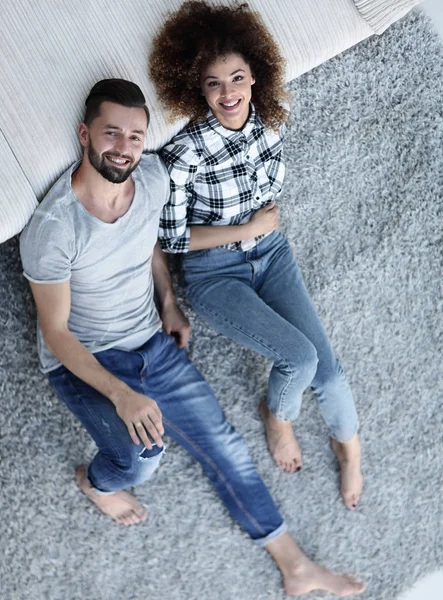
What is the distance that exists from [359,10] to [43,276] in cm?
109

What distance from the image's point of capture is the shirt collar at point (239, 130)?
174 centimetres

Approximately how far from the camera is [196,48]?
5.56 ft

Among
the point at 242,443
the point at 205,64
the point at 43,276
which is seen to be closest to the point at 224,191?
the point at 205,64

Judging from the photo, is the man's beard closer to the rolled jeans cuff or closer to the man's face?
the man's face

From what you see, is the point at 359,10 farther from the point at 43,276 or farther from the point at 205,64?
the point at 43,276

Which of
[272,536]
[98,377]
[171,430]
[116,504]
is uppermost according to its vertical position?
[98,377]

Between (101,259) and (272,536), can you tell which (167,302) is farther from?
(272,536)

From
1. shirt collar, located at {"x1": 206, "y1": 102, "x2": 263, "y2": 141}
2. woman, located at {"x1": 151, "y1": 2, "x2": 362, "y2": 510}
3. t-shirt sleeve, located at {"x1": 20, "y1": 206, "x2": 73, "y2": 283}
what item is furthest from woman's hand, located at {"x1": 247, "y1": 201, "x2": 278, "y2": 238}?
t-shirt sleeve, located at {"x1": 20, "y1": 206, "x2": 73, "y2": 283}

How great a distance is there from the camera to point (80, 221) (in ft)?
5.33

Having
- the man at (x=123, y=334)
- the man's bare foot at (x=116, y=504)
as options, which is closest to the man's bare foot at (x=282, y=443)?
the man at (x=123, y=334)

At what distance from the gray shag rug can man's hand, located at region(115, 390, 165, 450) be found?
37 cm

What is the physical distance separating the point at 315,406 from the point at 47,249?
972 millimetres

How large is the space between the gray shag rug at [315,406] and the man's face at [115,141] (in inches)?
21.6

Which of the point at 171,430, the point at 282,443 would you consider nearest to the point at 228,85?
the point at 171,430
